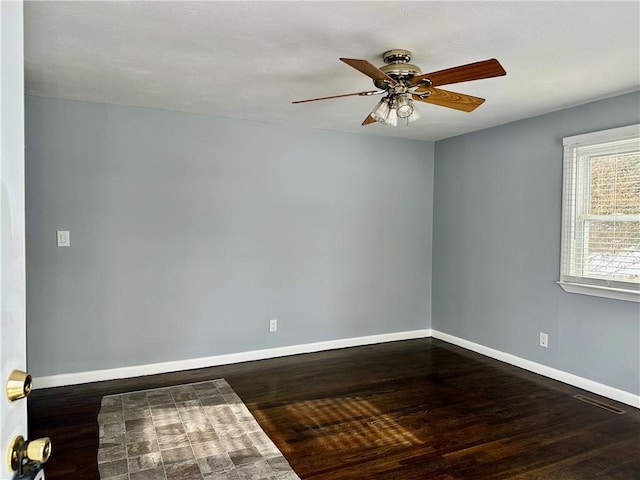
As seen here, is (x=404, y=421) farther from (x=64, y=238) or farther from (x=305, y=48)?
(x=64, y=238)

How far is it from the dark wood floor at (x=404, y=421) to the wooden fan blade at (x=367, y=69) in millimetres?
2031

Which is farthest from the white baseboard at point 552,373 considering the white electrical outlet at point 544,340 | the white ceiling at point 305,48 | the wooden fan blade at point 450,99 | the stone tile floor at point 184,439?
the stone tile floor at point 184,439

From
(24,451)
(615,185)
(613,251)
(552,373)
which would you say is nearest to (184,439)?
(24,451)

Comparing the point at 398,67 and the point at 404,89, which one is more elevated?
the point at 398,67

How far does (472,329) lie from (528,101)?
2.31 meters

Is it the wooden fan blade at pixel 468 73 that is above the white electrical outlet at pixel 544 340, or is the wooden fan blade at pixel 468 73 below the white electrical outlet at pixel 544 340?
above

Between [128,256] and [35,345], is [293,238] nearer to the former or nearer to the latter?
[128,256]

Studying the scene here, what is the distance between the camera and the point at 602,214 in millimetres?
3471

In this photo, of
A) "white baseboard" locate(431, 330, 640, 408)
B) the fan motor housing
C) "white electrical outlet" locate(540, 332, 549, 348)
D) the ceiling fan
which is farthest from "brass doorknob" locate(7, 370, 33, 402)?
"white electrical outlet" locate(540, 332, 549, 348)

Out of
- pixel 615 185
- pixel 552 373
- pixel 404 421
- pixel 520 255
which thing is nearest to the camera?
pixel 404 421

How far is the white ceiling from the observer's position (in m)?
2.05

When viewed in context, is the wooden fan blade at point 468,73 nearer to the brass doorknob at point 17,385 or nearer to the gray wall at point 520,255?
the gray wall at point 520,255

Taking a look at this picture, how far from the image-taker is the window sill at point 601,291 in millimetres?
3234

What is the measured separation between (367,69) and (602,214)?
7.89 feet
